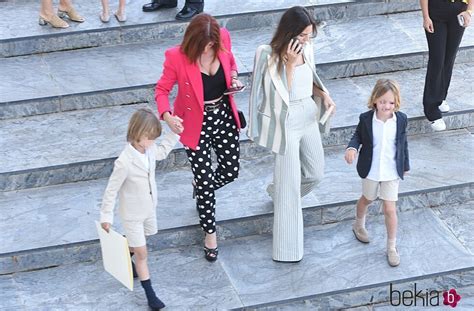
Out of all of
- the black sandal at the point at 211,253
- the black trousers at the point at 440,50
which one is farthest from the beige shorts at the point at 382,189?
the black trousers at the point at 440,50

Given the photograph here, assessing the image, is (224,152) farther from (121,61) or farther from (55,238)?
(121,61)

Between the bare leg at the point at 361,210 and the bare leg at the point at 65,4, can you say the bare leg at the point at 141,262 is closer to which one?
the bare leg at the point at 361,210

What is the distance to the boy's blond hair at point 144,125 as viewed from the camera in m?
6.41

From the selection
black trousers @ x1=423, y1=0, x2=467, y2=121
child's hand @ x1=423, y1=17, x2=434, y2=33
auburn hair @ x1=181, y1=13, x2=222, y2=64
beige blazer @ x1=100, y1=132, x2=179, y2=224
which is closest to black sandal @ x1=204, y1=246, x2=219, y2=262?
beige blazer @ x1=100, y1=132, x2=179, y2=224

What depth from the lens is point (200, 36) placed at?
6688 millimetres

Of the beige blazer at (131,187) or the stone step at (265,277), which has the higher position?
the beige blazer at (131,187)

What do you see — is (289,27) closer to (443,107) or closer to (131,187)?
(131,187)

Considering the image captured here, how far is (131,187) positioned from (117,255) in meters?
0.44

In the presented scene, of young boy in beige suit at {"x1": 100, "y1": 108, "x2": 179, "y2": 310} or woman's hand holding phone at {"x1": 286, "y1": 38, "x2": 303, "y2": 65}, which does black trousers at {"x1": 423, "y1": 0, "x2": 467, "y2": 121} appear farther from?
young boy in beige suit at {"x1": 100, "y1": 108, "x2": 179, "y2": 310}

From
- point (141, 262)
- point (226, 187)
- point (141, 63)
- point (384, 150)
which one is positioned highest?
point (384, 150)

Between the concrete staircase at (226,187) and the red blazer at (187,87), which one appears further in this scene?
the concrete staircase at (226,187)

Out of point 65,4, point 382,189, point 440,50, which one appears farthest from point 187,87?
point 65,4

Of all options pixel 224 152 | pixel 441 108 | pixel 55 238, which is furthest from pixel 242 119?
pixel 441 108

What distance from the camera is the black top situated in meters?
6.93
